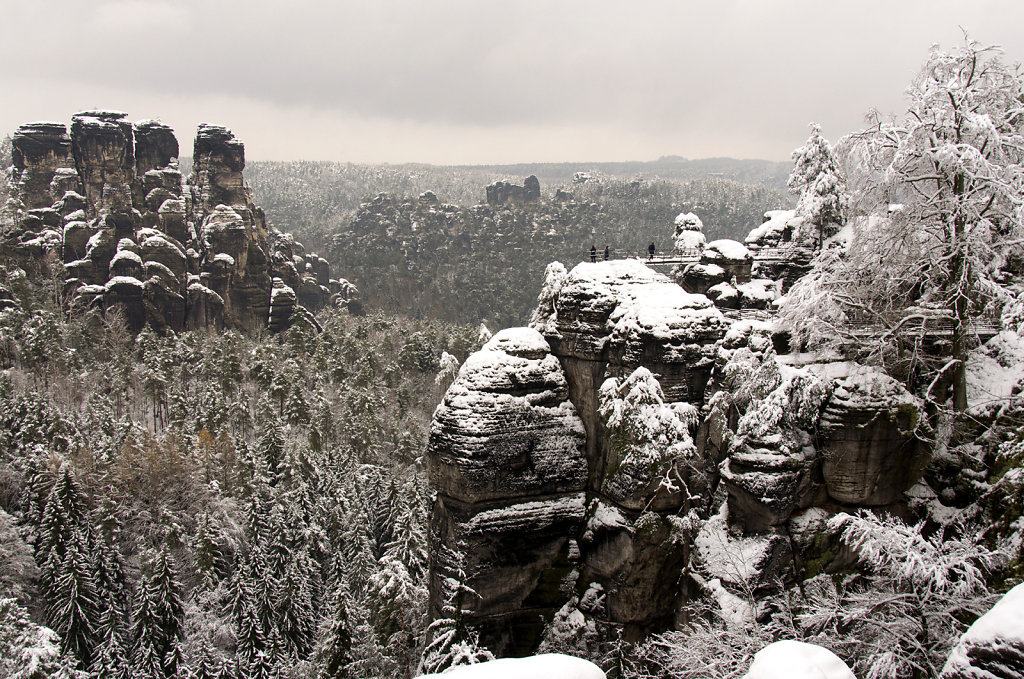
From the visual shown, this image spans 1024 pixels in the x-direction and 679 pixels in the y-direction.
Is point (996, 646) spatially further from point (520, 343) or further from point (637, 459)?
point (520, 343)

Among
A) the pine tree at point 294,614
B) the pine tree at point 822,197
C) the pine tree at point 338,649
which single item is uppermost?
the pine tree at point 822,197

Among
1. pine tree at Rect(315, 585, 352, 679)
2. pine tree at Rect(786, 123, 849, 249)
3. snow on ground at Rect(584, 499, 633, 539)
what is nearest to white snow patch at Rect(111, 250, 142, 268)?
pine tree at Rect(315, 585, 352, 679)

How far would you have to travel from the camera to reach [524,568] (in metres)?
16.5

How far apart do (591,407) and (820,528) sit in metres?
6.55

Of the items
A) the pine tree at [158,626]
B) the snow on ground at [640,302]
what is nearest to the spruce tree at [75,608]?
the pine tree at [158,626]

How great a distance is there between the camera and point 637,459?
14.3 meters

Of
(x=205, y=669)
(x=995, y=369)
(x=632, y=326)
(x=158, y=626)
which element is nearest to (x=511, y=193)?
(x=158, y=626)

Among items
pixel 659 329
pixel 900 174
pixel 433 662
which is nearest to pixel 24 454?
pixel 433 662

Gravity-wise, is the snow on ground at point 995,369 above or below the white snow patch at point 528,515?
above

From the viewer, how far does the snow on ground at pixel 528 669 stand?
15.7ft

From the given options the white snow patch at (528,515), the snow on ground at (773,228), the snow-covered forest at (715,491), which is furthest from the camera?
the snow on ground at (773,228)

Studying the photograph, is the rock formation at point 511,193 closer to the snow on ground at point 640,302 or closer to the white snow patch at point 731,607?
the snow on ground at point 640,302

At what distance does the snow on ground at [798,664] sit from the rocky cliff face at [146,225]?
82672 mm

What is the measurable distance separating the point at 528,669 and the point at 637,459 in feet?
32.5
